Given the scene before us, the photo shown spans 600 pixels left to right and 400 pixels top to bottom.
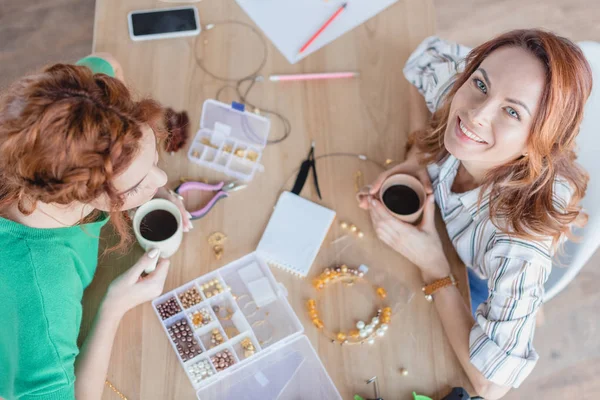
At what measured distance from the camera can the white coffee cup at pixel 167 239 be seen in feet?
3.39

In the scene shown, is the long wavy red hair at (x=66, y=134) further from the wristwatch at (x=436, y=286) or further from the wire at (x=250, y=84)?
the wristwatch at (x=436, y=286)

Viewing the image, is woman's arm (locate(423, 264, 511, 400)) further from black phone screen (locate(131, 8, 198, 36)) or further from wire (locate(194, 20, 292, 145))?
black phone screen (locate(131, 8, 198, 36))

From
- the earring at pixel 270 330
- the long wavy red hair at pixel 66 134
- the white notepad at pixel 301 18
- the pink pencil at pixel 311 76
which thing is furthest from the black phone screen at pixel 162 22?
the earring at pixel 270 330

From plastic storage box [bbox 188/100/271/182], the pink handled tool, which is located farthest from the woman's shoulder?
the pink handled tool

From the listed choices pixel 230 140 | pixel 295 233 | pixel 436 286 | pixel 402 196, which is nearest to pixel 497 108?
pixel 402 196

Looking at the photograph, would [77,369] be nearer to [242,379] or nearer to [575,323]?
[242,379]

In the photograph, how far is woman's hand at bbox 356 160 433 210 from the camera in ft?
3.78

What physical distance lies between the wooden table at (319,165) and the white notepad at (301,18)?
25 millimetres

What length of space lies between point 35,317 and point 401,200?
77 centimetres

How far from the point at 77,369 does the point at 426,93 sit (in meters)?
1.00

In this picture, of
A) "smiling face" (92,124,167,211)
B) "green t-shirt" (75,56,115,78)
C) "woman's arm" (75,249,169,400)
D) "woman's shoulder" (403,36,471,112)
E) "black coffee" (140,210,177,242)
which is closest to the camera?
"smiling face" (92,124,167,211)

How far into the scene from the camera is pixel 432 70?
50.2 inches

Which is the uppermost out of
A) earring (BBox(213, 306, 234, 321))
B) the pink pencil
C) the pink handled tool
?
the pink pencil

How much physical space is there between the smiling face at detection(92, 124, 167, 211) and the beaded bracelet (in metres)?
0.40
